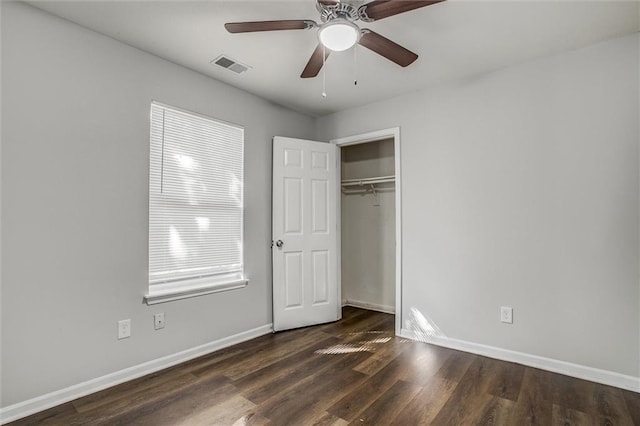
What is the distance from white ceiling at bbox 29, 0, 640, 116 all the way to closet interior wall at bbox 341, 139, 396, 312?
1.45m

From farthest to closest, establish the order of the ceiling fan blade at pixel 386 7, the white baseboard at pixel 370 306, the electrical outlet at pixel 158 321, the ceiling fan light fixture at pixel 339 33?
the white baseboard at pixel 370 306, the electrical outlet at pixel 158 321, the ceiling fan light fixture at pixel 339 33, the ceiling fan blade at pixel 386 7

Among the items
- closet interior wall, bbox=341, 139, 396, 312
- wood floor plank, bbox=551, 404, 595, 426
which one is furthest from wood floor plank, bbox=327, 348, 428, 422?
closet interior wall, bbox=341, 139, 396, 312

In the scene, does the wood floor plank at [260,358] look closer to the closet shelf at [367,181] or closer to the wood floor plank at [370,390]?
the wood floor plank at [370,390]

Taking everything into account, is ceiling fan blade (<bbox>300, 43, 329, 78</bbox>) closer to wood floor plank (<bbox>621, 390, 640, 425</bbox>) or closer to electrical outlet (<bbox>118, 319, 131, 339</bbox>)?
electrical outlet (<bbox>118, 319, 131, 339</bbox>)

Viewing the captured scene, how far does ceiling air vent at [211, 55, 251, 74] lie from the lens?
2.72 m

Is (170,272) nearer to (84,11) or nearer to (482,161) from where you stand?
(84,11)

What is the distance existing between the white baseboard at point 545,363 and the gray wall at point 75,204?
2.26 m

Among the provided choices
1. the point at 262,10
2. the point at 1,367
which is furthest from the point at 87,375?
the point at 262,10

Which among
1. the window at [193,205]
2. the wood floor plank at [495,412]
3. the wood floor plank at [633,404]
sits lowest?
the wood floor plank at [633,404]

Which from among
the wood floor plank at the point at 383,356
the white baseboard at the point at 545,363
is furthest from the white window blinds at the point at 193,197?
the white baseboard at the point at 545,363

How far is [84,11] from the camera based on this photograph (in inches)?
83.7

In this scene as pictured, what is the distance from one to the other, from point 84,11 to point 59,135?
0.81m

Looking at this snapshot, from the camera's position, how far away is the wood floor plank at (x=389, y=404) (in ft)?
6.41

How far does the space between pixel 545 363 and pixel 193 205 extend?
317cm
